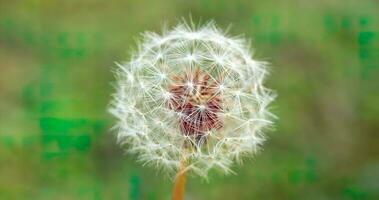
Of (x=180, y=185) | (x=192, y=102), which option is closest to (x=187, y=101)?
(x=192, y=102)

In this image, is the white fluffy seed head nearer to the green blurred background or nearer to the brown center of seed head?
the brown center of seed head

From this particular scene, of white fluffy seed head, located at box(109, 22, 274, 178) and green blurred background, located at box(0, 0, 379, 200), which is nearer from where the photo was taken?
white fluffy seed head, located at box(109, 22, 274, 178)

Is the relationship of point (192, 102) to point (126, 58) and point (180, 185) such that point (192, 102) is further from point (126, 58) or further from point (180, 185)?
point (126, 58)

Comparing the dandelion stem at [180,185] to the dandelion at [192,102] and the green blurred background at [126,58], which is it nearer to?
the dandelion at [192,102]

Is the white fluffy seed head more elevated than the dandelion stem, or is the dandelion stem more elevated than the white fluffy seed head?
the white fluffy seed head

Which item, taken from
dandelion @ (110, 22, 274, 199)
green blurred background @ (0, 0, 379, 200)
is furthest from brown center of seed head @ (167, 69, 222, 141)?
green blurred background @ (0, 0, 379, 200)

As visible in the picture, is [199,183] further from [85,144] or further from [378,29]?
[378,29]

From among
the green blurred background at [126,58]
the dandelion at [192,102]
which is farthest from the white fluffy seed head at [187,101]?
the green blurred background at [126,58]

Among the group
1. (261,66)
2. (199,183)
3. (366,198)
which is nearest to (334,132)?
(366,198)

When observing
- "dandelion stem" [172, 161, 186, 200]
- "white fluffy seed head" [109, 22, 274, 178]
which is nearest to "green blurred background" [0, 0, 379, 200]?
"white fluffy seed head" [109, 22, 274, 178]
